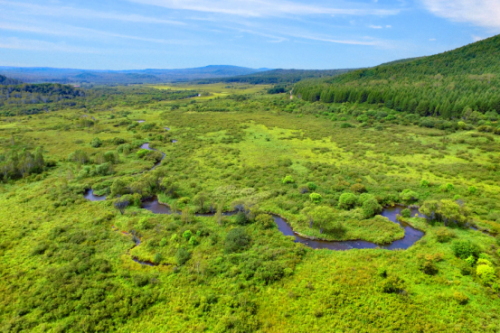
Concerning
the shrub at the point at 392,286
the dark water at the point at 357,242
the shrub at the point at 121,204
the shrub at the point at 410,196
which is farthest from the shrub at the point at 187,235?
the shrub at the point at 410,196

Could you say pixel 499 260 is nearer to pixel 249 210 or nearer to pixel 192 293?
pixel 249 210

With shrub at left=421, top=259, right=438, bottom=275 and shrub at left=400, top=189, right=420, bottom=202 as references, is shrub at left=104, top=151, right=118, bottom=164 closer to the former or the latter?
shrub at left=400, top=189, right=420, bottom=202

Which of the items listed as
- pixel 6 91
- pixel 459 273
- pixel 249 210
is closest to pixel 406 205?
pixel 459 273

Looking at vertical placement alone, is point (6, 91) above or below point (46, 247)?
above

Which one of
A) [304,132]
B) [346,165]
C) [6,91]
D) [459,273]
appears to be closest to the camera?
[459,273]

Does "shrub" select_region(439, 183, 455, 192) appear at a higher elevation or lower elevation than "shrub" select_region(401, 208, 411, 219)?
higher

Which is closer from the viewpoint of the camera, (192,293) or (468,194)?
(192,293)

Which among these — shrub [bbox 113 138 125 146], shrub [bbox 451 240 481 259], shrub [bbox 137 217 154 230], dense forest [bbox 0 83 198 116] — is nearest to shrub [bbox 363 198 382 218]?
shrub [bbox 451 240 481 259]
